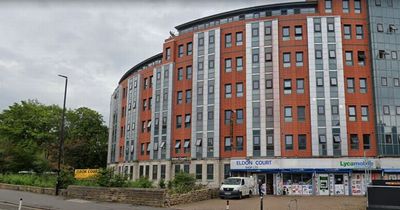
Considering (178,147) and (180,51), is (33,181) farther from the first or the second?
(180,51)

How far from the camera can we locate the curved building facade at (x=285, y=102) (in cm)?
4238

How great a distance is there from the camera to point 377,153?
42094mm

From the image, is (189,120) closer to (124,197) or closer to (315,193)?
(315,193)

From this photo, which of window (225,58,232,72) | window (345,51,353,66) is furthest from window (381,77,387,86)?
window (225,58,232,72)

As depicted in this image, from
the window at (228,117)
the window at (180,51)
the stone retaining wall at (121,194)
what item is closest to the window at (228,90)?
the window at (228,117)

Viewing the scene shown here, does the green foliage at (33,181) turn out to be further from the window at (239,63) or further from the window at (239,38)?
the window at (239,38)

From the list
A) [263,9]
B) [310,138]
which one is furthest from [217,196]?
[263,9]

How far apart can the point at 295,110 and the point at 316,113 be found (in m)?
2.27

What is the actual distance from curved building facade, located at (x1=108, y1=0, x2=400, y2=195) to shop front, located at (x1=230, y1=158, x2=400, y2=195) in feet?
0.34

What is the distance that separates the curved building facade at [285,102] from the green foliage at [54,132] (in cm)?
2223

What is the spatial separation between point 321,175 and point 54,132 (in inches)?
1887

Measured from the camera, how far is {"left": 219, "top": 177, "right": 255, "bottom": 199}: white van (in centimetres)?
3222

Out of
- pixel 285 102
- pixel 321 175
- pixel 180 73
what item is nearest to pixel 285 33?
pixel 285 102

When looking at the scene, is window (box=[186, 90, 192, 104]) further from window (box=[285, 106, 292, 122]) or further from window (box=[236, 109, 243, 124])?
window (box=[285, 106, 292, 122])
